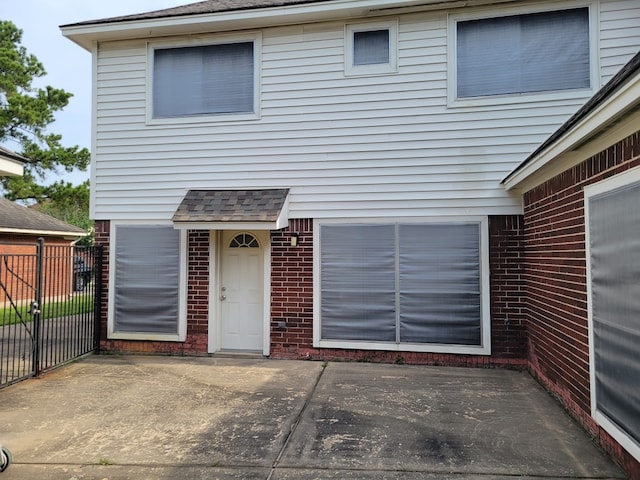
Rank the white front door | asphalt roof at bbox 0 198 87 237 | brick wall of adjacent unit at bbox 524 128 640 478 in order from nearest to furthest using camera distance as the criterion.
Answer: brick wall of adjacent unit at bbox 524 128 640 478 < the white front door < asphalt roof at bbox 0 198 87 237

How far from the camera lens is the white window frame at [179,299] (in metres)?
7.21

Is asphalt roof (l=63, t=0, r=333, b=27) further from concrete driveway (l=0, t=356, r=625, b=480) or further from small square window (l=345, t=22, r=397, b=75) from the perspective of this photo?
concrete driveway (l=0, t=356, r=625, b=480)

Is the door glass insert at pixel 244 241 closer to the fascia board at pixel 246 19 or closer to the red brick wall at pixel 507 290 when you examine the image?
the fascia board at pixel 246 19

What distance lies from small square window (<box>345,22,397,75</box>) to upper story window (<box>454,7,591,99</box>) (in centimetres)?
100

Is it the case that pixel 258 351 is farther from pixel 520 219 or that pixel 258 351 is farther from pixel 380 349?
pixel 520 219

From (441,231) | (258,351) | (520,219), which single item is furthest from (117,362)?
(520,219)

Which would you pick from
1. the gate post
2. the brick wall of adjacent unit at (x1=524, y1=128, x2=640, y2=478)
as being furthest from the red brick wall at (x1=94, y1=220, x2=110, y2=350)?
the brick wall of adjacent unit at (x1=524, y1=128, x2=640, y2=478)

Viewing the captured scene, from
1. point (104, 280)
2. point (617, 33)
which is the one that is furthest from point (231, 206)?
point (617, 33)

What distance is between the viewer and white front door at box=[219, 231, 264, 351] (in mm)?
7254

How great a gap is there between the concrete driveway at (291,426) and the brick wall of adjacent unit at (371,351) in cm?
32

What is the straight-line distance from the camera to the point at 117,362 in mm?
6805

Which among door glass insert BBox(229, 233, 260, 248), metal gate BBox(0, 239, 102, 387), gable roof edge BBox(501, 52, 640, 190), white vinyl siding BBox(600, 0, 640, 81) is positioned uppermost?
white vinyl siding BBox(600, 0, 640, 81)

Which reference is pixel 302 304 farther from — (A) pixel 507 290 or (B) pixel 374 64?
(B) pixel 374 64

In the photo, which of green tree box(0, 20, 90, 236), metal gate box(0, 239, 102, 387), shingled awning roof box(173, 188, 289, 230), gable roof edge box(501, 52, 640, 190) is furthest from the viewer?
green tree box(0, 20, 90, 236)
